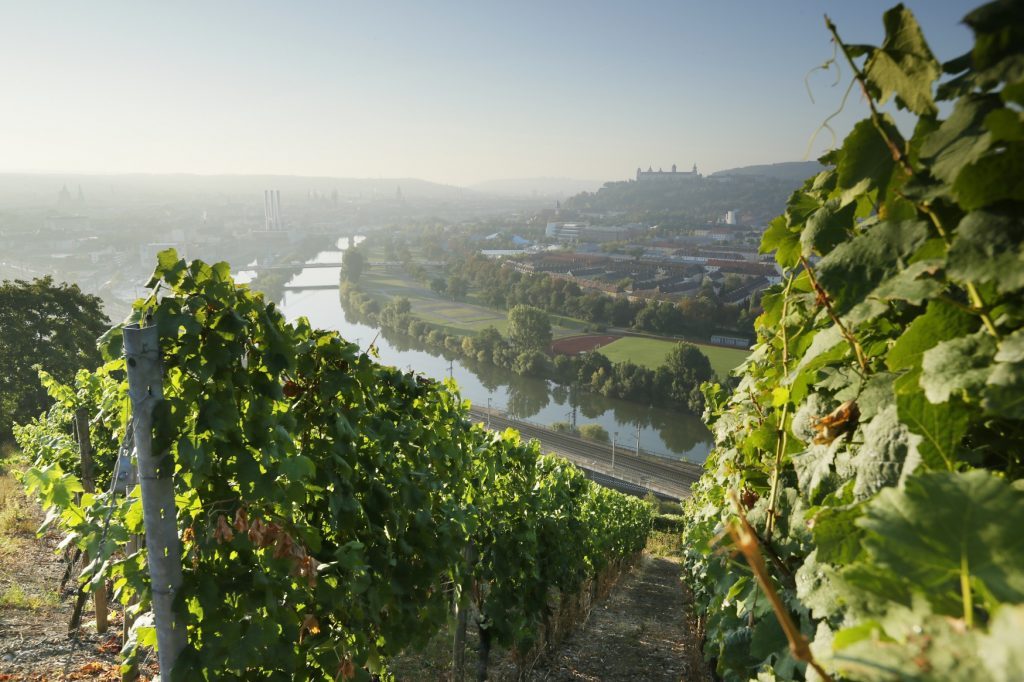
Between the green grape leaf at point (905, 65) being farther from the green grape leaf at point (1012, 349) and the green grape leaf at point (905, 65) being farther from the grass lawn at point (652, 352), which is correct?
the grass lawn at point (652, 352)

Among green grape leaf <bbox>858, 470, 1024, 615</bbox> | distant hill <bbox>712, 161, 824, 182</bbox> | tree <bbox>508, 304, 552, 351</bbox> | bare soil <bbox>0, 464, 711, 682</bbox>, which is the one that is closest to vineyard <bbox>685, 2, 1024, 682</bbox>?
green grape leaf <bbox>858, 470, 1024, 615</bbox>

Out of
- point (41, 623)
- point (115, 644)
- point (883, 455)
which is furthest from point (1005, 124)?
point (41, 623)

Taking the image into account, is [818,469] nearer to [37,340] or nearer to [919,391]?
[919,391]

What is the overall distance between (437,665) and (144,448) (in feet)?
16.1

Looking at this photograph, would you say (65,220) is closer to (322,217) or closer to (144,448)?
(322,217)

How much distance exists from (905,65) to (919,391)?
0.42 m

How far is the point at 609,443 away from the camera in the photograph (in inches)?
1522

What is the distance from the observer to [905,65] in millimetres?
794

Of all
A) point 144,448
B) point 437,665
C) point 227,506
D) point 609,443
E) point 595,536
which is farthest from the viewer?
point 609,443

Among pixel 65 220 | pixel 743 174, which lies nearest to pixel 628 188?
pixel 743 174

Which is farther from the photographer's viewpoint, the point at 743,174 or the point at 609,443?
the point at 743,174

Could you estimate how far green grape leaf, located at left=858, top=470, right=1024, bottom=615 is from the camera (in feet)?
1.71

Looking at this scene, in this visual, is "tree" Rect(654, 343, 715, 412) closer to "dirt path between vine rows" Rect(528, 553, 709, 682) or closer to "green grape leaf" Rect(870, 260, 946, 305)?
"dirt path between vine rows" Rect(528, 553, 709, 682)

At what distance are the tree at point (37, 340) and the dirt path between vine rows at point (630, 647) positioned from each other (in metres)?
17.2
